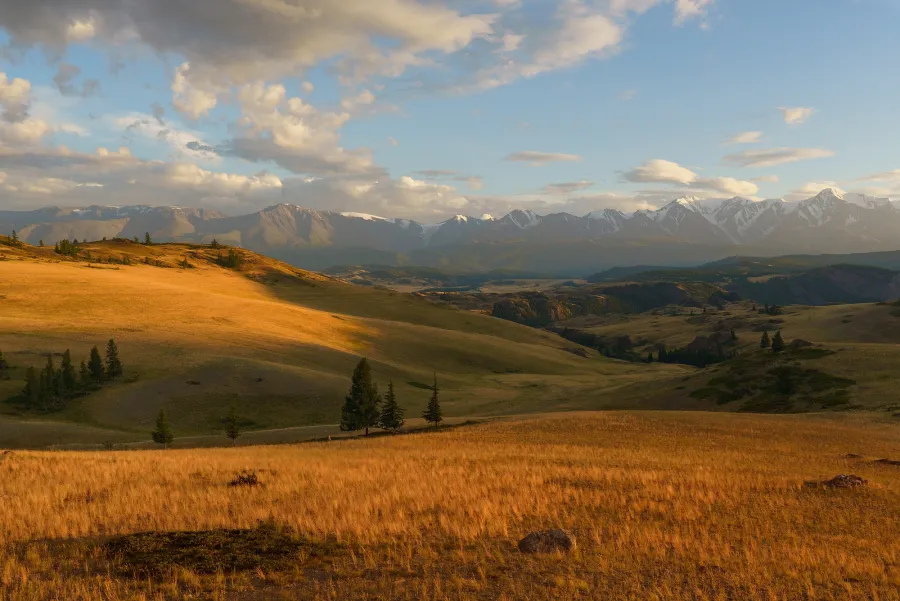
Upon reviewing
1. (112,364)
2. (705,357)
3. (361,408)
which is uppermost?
(112,364)

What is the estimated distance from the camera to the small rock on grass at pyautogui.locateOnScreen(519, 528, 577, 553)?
12.5 metres

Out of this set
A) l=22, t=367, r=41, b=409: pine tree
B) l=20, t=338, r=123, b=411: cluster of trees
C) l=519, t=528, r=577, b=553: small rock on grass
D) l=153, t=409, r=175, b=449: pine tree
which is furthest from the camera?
l=20, t=338, r=123, b=411: cluster of trees

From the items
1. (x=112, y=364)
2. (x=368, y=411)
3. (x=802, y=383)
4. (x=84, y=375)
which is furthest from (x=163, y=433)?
(x=802, y=383)

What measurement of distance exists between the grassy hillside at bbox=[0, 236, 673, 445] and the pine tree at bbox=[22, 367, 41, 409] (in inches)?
86.9

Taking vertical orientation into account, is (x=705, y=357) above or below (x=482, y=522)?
below

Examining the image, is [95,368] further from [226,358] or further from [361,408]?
[361,408]

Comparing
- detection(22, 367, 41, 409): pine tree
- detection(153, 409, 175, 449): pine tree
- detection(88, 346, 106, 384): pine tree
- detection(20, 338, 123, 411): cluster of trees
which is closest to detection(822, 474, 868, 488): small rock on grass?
detection(153, 409, 175, 449): pine tree

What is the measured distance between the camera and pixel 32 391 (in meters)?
66.9

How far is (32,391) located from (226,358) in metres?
25.9

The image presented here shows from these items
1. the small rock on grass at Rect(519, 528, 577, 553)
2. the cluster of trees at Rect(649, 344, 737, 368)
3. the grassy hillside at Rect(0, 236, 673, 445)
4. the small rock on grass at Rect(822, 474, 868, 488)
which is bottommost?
the cluster of trees at Rect(649, 344, 737, 368)

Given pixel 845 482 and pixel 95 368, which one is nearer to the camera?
pixel 845 482

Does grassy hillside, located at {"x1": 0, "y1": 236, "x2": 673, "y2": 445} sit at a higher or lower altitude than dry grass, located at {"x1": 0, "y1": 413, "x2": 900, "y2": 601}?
lower

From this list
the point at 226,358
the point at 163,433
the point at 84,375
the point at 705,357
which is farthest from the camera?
the point at 705,357

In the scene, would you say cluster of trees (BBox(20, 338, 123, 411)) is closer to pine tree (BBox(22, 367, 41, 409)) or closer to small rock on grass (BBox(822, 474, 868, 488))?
pine tree (BBox(22, 367, 41, 409))
